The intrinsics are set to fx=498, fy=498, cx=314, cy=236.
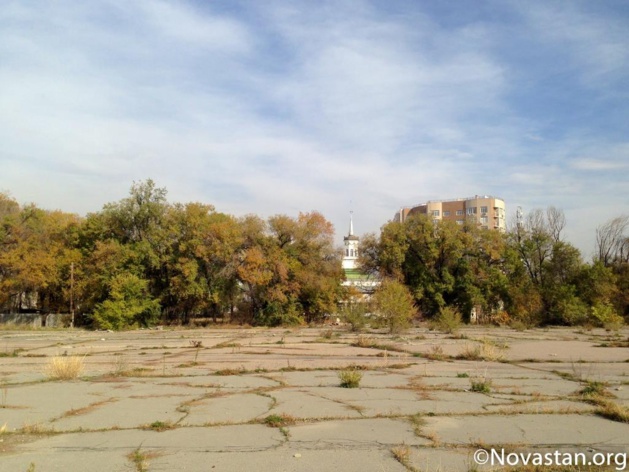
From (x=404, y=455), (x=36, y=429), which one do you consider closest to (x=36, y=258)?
(x=36, y=429)

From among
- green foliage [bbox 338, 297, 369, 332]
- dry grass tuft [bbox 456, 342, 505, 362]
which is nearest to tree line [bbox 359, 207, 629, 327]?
green foliage [bbox 338, 297, 369, 332]

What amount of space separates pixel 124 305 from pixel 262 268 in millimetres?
13426

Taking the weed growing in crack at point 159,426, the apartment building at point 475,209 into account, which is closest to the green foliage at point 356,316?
the weed growing in crack at point 159,426

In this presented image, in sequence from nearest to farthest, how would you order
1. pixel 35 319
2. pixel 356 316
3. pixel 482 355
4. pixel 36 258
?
A: pixel 482 355 → pixel 356 316 → pixel 36 258 → pixel 35 319

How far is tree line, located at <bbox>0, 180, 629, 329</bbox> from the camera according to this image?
49.3m

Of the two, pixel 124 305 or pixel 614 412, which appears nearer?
pixel 614 412

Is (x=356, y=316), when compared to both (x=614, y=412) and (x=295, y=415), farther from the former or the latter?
(x=614, y=412)

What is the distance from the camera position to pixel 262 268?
5031 centimetres

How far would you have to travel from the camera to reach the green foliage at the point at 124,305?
151 ft

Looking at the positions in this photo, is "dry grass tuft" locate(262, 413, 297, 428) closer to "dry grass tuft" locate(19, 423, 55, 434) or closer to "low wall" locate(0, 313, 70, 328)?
"dry grass tuft" locate(19, 423, 55, 434)

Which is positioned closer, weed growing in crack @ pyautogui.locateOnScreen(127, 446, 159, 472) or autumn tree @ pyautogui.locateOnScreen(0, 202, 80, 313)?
weed growing in crack @ pyautogui.locateOnScreen(127, 446, 159, 472)

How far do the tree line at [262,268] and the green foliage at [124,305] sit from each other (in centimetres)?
19

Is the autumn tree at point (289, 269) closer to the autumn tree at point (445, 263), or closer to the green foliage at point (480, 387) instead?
the autumn tree at point (445, 263)

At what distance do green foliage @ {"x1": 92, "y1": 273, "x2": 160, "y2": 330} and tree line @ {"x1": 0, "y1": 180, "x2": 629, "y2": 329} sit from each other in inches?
7.3
